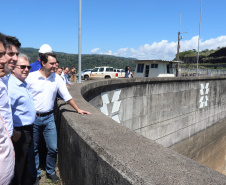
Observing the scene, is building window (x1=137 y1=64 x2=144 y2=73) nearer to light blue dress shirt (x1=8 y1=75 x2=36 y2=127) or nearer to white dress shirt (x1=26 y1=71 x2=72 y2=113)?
white dress shirt (x1=26 y1=71 x2=72 y2=113)

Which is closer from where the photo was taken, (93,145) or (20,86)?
(93,145)

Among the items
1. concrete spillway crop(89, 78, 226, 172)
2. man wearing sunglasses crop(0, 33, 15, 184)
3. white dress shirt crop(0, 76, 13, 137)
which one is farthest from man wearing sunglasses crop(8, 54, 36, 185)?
concrete spillway crop(89, 78, 226, 172)

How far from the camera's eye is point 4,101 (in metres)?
1.69

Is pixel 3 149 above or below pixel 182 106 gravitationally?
above

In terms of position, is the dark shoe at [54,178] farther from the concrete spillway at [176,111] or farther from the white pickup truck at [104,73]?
the white pickup truck at [104,73]

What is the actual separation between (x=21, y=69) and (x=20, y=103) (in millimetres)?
462

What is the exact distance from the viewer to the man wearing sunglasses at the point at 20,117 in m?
2.49

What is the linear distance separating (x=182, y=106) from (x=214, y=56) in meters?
102

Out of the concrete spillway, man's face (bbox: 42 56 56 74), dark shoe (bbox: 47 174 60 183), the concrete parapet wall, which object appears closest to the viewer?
the concrete parapet wall

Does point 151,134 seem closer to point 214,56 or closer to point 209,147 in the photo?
point 209,147

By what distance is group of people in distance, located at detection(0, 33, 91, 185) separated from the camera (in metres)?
1.50

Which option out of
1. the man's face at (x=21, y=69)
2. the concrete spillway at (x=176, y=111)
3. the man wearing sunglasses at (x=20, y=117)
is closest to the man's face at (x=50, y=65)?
the man's face at (x=21, y=69)

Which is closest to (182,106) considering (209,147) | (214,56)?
(209,147)

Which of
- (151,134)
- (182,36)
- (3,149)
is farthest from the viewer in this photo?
(182,36)
